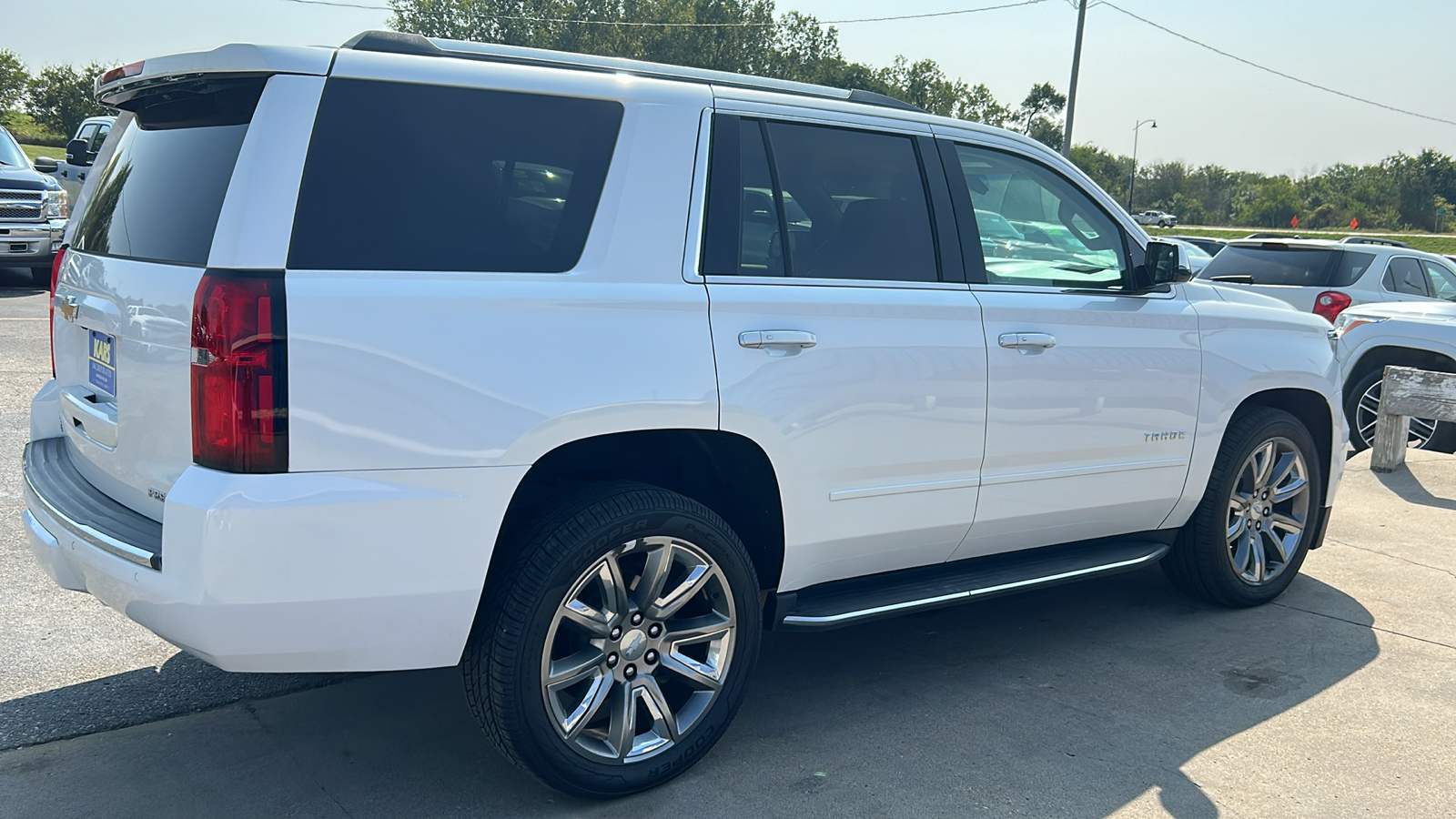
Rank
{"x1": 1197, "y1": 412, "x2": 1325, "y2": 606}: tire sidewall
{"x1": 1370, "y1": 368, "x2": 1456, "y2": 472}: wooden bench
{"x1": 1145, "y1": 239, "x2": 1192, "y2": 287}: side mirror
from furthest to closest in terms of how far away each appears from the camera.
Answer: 1. {"x1": 1370, "y1": 368, "x2": 1456, "y2": 472}: wooden bench
2. {"x1": 1197, "y1": 412, "x2": 1325, "y2": 606}: tire sidewall
3. {"x1": 1145, "y1": 239, "x2": 1192, "y2": 287}: side mirror

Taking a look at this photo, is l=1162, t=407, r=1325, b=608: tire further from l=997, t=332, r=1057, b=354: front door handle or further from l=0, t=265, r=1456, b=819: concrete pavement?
l=997, t=332, r=1057, b=354: front door handle

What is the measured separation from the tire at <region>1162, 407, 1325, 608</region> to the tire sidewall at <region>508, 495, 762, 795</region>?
2357mm

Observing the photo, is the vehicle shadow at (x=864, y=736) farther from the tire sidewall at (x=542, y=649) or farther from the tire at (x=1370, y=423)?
the tire at (x=1370, y=423)

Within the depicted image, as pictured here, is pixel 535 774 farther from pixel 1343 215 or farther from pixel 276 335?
pixel 1343 215

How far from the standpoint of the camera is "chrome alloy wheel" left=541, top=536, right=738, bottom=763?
3154 millimetres

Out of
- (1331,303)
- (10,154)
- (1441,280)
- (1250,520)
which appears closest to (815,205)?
(1250,520)

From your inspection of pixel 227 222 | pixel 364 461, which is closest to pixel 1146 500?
pixel 364 461

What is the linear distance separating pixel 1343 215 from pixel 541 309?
7627 cm

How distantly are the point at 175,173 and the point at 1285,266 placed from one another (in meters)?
10.6

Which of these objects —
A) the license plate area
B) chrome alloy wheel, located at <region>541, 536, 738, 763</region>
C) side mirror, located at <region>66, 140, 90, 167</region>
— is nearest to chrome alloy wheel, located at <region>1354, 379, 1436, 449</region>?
chrome alloy wheel, located at <region>541, 536, 738, 763</region>

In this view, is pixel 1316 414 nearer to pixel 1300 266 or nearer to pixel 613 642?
pixel 613 642

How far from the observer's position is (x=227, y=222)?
2730 mm

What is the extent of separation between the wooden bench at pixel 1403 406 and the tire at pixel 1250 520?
3539mm

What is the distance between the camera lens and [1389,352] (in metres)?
9.48
